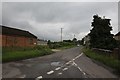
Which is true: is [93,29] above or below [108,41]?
above

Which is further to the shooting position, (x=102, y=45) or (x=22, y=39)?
(x=22, y=39)

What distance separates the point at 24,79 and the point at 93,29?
35.9 metres

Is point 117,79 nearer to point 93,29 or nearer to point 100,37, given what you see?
point 100,37

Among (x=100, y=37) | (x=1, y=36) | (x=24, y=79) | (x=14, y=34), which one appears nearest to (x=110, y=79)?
(x=24, y=79)

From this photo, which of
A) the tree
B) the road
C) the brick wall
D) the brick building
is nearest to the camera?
the road

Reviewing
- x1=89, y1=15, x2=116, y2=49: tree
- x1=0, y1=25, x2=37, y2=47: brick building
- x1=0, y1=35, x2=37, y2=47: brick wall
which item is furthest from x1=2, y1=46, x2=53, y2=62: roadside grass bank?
x1=0, y1=35, x2=37, y2=47: brick wall

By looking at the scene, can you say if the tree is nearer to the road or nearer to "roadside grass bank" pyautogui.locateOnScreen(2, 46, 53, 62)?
"roadside grass bank" pyautogui.locateOnScreen(2, 46, 53, 62)

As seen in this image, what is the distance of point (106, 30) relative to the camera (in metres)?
40.1

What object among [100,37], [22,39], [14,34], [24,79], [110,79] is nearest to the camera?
[24,79]

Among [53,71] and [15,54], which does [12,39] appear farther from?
[53,71]

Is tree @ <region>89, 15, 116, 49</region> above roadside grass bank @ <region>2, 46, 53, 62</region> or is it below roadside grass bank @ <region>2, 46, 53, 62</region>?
above

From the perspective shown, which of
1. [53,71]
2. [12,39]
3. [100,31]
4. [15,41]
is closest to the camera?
[53,71]

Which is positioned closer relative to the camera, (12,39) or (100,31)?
(100,31)

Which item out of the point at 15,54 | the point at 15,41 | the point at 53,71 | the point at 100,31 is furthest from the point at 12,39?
the point at 53,71
